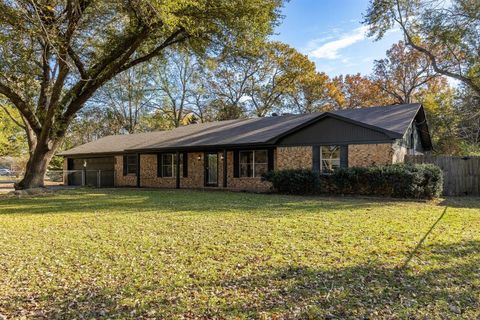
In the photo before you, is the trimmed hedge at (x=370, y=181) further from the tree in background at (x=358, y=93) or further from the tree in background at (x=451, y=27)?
the tree in background at (x=358, y=93)

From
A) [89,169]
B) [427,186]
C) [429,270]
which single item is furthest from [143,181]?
[429,270]

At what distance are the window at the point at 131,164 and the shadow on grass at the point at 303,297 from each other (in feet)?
65.1

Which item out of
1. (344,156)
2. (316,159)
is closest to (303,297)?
(344,156)

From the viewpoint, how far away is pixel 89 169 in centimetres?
2594

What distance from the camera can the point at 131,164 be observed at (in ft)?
78.1

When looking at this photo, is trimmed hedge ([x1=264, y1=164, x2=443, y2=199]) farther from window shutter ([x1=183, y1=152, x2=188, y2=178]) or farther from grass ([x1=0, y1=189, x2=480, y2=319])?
window shutter ([x1=183, y1=152, x2=188, y2=178])

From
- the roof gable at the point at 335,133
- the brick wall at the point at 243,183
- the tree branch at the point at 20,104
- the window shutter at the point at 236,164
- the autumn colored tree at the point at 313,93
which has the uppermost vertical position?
the autumn colored tree at the point at 313,93

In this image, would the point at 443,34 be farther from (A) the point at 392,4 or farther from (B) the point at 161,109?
(B) the point at 161,109

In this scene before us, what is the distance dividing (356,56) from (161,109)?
2236cm

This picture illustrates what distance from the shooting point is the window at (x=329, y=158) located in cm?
1606

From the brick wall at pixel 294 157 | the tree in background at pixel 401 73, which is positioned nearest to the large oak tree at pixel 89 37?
the brick wall at pixel 294 157

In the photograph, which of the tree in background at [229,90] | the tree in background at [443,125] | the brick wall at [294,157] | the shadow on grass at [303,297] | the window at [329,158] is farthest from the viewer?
the tree in background at [229,90]

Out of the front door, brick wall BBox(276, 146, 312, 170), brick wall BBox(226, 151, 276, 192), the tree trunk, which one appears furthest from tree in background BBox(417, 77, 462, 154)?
the tree trunk

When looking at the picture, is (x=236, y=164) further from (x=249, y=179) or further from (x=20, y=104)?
(x=20, y=104)
